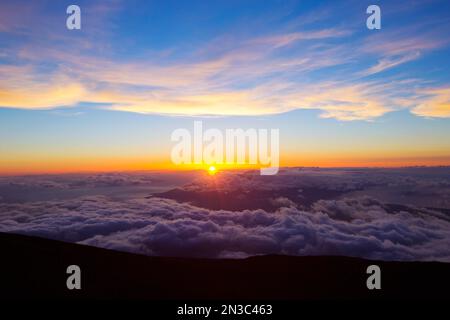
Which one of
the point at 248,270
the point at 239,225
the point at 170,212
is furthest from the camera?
the point at 239,225
